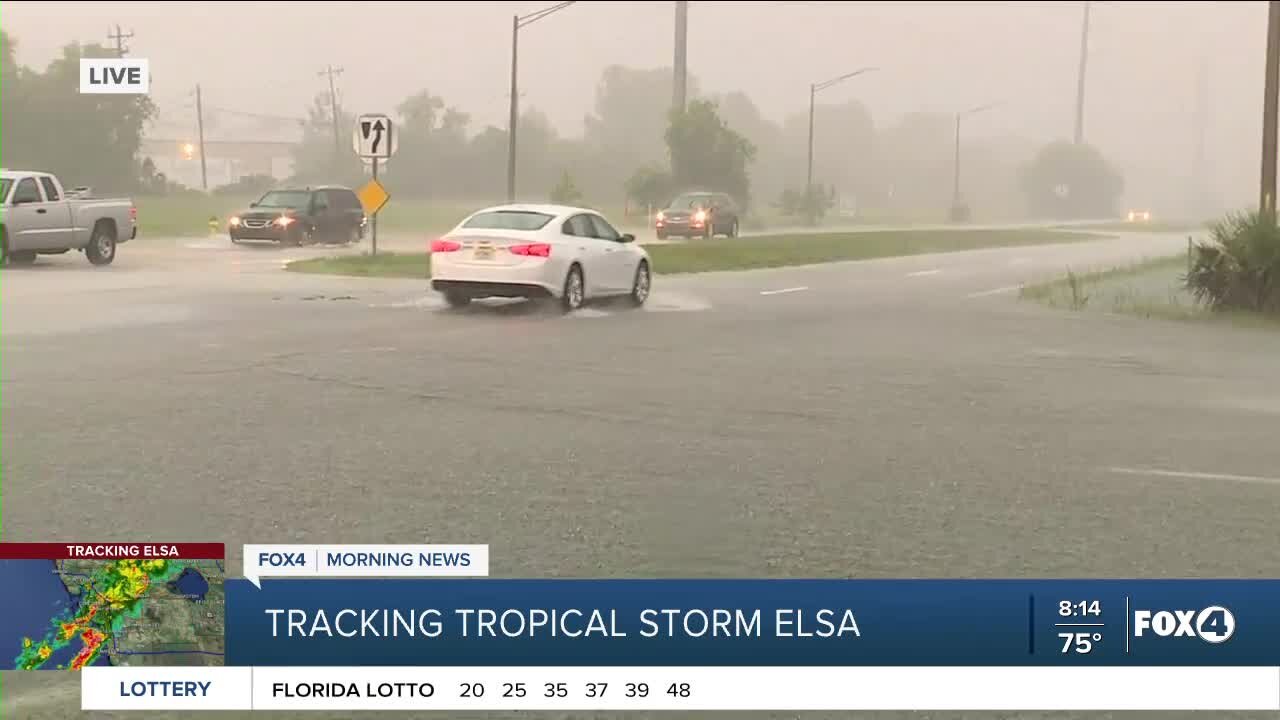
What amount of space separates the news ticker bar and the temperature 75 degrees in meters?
0.14

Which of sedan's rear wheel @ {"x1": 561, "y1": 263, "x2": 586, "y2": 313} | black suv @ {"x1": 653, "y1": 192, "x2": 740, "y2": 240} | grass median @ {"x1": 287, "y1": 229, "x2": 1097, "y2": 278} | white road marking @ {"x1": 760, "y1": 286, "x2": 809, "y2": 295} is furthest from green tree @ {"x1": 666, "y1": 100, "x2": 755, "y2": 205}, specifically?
sedan's rear wheel @ {"x1": 561, "y1": 263, "x2": 586, "y2": 313}

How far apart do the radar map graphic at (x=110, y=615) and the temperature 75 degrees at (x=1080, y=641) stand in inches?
93.4

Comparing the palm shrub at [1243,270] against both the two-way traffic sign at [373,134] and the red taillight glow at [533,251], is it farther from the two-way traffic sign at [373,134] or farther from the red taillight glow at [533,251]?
the two-way traffic sign at [373,134]

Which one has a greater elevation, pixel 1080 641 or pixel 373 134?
pixel 373 134

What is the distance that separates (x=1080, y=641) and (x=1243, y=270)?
22107 millimetres

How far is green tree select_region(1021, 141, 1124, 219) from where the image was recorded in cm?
17188

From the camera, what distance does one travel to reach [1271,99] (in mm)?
28984

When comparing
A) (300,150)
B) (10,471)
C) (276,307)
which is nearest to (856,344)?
(276,307)

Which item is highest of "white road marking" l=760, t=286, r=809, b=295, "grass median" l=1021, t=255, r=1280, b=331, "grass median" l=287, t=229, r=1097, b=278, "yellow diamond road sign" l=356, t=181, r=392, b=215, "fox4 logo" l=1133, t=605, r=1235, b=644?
"yellow diamond road sign" l=356, t=181, r=392, b=215

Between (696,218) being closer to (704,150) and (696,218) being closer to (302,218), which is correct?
(302,218)

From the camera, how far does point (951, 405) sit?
13.6m

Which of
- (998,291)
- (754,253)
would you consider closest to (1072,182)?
(754,253)

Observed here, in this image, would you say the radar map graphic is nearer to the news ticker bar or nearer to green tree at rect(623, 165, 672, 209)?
the news ticker bar

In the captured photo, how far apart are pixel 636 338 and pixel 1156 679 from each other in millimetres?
15037
